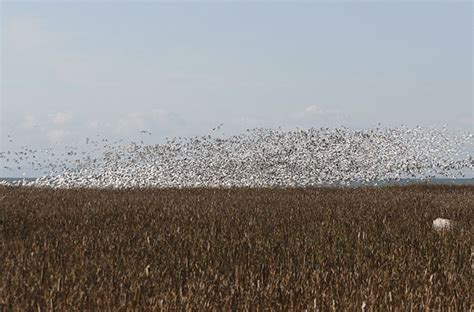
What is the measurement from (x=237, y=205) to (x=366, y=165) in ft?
53.5

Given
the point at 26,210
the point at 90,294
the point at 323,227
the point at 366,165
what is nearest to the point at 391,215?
the point at 323,227

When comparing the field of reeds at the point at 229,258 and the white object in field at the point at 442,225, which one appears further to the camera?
the white object in field at the point at 442,225

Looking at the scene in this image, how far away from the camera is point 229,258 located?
6.66 metres

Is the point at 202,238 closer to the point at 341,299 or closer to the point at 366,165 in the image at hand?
the point at 341,299

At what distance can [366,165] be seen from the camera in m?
27.6

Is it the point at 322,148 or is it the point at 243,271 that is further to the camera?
the point at 322,148

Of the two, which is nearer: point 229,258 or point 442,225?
point 229,258

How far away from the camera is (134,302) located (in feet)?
14.7

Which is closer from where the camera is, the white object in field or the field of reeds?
the field of reeds

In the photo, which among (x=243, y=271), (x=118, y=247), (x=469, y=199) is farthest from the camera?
(x=469, y=199)

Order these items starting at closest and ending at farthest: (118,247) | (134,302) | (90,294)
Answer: (134,302) < (90,294) < (118,247)

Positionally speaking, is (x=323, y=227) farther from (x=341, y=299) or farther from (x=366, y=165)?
(x=366, y=165)

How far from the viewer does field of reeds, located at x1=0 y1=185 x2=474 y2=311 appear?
4672 mm

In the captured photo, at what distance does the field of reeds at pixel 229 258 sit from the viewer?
4.67 meters
